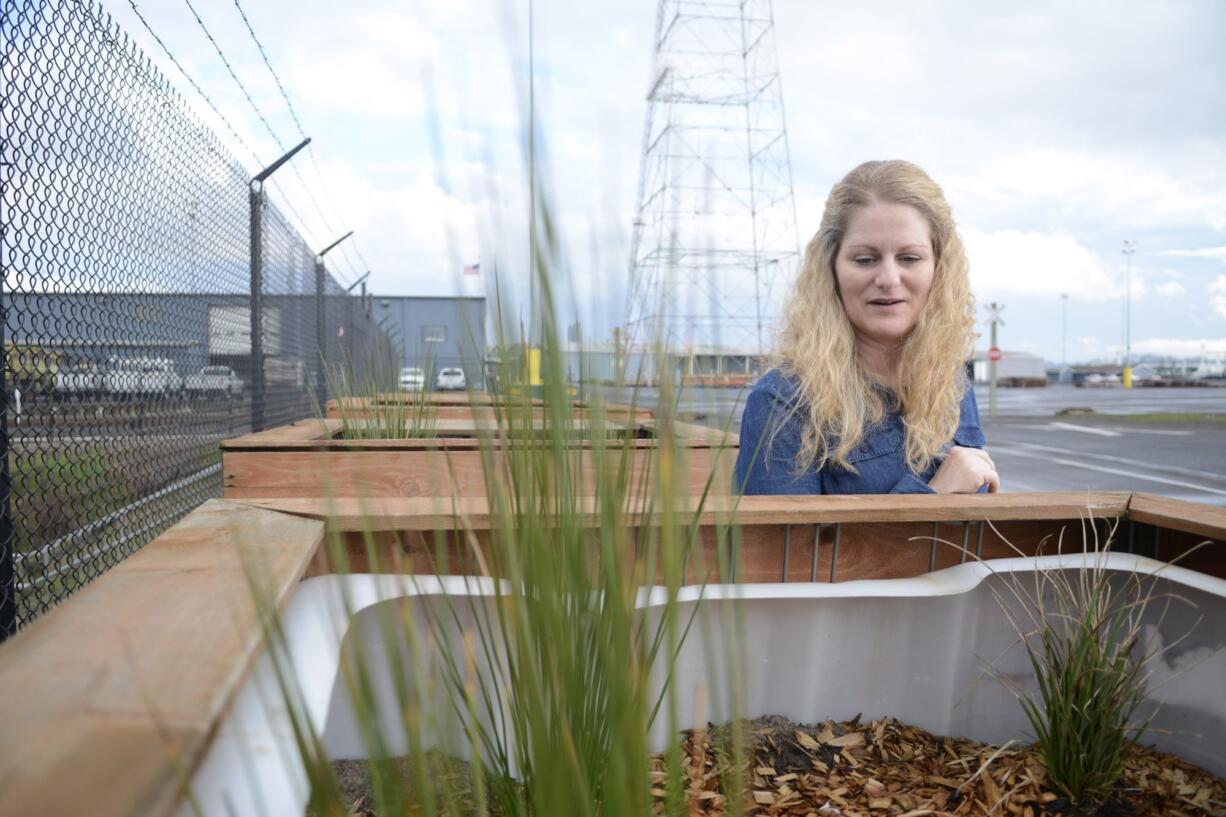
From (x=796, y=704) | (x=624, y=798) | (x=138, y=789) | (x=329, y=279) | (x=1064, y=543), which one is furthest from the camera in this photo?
(x=329, y=279)

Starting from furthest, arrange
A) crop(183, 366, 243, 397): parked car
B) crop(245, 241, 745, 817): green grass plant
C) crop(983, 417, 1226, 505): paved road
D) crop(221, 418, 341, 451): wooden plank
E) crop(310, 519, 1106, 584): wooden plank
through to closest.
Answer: crop(983, 417, 1226, 505): paved road < crop(183, 366, 243, 397): parked car < crop(221, 418, 341, 451): wooden plank < crop(310, 519, 1106, 584): wooden plank < crop(245, 241, 745, 817): green grass plant

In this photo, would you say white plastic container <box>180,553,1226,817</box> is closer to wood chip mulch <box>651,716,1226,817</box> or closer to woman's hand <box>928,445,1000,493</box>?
wood chip mulch <box>651,716,1226,817</box>

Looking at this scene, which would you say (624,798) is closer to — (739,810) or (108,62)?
(739,810)

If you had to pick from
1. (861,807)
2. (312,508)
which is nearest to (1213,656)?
(861,807)

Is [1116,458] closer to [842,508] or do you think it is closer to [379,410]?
[379,410]

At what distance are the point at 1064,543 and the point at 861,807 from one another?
61 cm

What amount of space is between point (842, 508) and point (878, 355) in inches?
25.4

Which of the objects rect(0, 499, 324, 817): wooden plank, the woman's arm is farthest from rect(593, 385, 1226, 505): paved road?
rect(0, 499, 324, 817): wooden plank

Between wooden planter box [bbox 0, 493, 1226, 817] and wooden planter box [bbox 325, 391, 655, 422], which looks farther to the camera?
wooden planter box [bbox 325, 391, 655, 422]

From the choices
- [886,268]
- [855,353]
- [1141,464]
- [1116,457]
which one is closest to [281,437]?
[855,353]

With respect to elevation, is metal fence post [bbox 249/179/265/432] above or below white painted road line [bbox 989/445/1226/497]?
above

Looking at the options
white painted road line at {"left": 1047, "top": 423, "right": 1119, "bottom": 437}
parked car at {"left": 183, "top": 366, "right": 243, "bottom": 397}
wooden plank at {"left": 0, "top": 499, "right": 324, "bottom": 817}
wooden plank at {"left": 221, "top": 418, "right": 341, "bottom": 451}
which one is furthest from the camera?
Result: white painted road line at {"left": 1047, "top": 423, "right": 1119, "bottom": 437}

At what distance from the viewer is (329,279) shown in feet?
26.5

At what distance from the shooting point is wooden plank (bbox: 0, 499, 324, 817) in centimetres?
39
